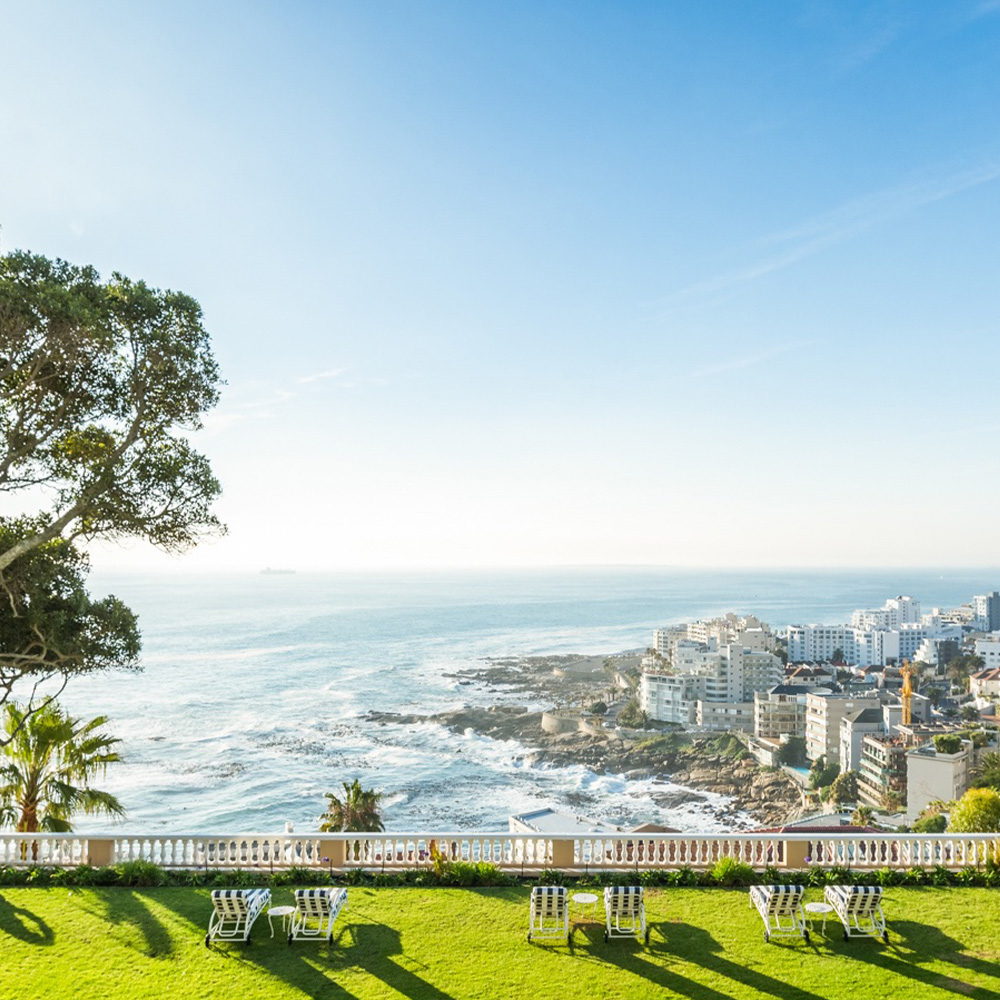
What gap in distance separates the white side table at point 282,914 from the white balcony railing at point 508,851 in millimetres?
1680

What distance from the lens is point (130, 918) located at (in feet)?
33.8

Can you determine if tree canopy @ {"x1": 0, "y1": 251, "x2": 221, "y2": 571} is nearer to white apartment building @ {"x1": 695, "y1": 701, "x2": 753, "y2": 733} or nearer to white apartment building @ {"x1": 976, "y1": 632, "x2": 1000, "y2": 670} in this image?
white apartment building @ {"x1": 695, "y1": 701, "x2": 753, "y2": 733}

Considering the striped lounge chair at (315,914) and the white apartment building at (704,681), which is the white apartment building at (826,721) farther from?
the striped lounge chair at (315,914)

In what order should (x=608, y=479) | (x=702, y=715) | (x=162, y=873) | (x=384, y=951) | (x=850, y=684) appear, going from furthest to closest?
(x=608, y=479) → (x=850, y=684) → (x=702, y=715) → (x=162, y=873) → (x=384, y=951)

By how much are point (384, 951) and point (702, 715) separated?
222 ft

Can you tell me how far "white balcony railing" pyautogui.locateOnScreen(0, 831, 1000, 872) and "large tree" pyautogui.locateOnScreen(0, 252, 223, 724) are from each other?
2821 millimetres

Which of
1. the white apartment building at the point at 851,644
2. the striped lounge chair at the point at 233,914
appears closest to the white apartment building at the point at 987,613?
the white apartment building at the point at 851,644

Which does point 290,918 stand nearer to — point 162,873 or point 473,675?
point 162,873

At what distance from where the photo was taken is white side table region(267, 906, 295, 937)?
977 centimetres

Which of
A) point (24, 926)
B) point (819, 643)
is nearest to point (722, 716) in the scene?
point (819, 643)

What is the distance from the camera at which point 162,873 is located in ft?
38.0

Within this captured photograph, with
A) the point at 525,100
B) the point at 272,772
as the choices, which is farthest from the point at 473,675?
the point at 525,100

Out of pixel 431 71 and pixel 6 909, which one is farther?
pixel 431 71

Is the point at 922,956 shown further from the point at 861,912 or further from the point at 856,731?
the point at 856,731
